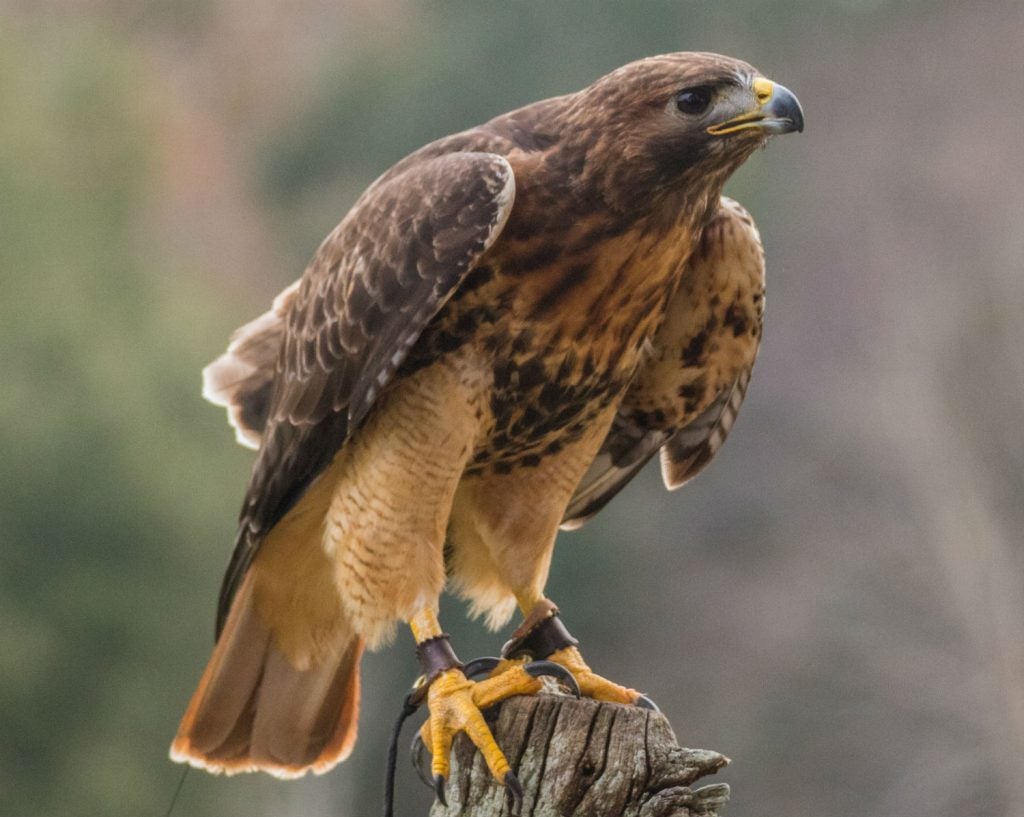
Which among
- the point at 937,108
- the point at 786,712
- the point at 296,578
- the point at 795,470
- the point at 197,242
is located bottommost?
the point at 296,578

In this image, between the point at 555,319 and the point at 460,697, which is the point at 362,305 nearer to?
the point at 555,319

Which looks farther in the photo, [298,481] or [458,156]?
[298,481]

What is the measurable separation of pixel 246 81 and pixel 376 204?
1169 cm

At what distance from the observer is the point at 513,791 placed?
7.48ft

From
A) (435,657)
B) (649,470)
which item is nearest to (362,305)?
(435,657)

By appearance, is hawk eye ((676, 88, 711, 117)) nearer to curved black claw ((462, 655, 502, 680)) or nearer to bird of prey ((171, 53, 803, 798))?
bird of prey ((171, 53, 803, 798))

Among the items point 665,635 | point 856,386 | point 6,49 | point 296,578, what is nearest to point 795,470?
point 856,386

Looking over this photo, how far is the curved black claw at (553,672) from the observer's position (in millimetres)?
2584

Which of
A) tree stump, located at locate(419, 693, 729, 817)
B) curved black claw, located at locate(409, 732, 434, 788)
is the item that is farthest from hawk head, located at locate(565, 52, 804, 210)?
curved black claw, located at locate(409, 732, 434, 788)

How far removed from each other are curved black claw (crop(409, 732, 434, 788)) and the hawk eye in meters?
1.23

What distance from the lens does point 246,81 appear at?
14.0 meters

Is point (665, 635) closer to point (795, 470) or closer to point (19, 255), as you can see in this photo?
point (795, 470)

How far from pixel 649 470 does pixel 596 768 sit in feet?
27.9

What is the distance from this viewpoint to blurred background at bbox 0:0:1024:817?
835 cm
